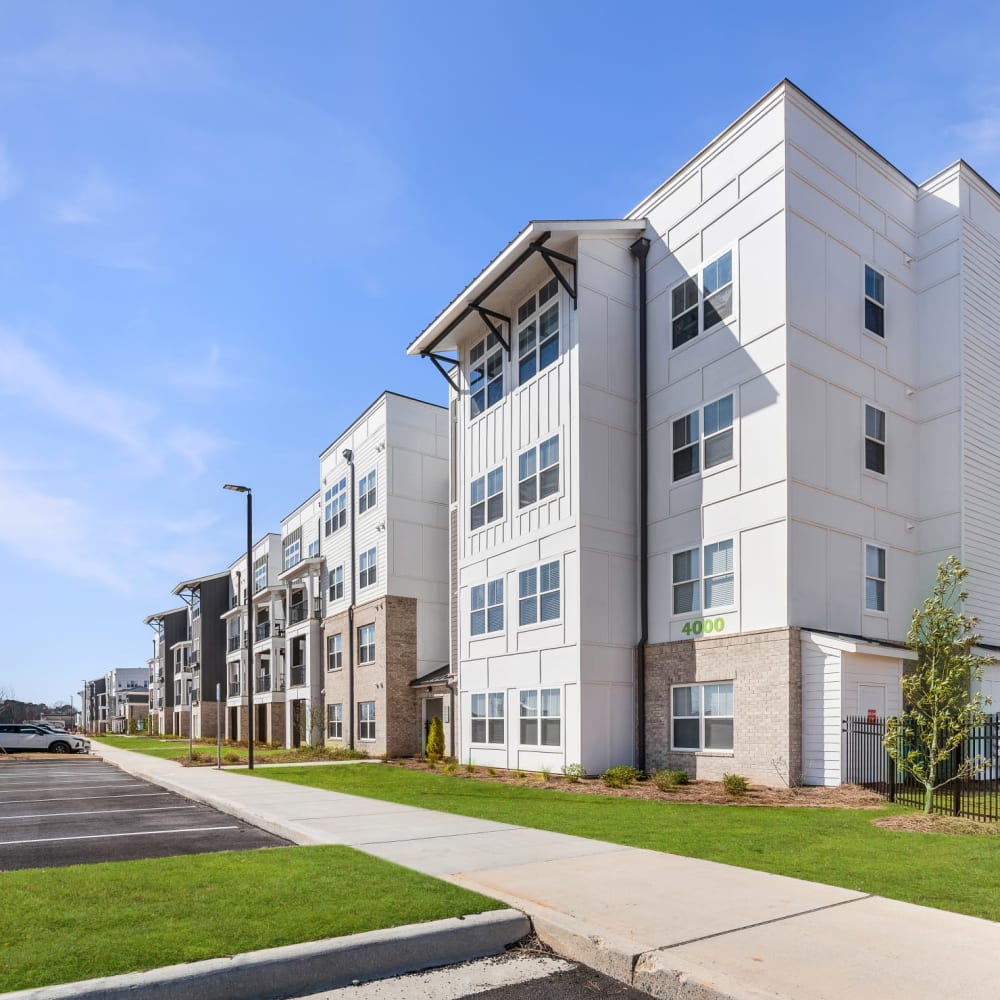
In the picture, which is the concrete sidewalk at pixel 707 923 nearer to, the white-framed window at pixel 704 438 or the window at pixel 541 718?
the window at pixel 541 718

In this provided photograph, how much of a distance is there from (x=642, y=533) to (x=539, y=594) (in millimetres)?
3158

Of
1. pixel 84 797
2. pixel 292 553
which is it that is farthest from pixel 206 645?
pixel 84 797

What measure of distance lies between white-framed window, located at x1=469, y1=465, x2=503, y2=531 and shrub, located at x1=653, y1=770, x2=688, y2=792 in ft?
31.1

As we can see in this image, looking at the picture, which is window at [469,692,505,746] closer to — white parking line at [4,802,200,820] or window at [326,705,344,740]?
white parking line at [4,802,200,820]

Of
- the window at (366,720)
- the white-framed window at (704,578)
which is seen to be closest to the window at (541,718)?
the white-framed window at (704,578)

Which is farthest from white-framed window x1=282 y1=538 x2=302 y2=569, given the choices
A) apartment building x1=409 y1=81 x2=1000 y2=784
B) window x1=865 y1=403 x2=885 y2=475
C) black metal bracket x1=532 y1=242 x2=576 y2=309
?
window x1=865 y1=403 x2=885 y2=475

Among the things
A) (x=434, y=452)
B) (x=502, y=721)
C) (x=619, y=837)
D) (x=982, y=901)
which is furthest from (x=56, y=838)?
(x=434, y=452)

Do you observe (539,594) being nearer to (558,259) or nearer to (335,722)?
(558,259)

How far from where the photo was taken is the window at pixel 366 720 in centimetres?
3597

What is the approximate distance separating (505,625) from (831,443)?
10.2 metres

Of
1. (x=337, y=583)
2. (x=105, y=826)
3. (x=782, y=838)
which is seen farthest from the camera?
(x=337, y=583)

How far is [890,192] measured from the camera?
75.8 ft

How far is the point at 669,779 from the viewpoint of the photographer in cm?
1923

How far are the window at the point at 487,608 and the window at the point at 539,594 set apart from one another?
1.28 meters
